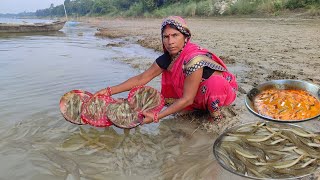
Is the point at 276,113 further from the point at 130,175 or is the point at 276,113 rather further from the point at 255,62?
the point at 255,62

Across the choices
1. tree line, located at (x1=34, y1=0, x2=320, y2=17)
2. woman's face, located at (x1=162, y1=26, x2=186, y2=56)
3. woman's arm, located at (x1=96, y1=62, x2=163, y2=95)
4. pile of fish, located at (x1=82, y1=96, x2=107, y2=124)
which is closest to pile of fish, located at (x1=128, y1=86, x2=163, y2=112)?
woman's arm, located at (x1=96, y1=62, x2=163, y2=95)

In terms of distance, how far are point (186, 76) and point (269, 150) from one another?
3.28ft

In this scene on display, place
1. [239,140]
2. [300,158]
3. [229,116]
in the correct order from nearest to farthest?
1. [300,158]
2. [239,140]
3. [229,116]

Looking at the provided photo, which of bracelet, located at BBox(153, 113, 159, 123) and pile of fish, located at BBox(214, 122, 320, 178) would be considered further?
bracelet, located at BBox(153, 113, 159, 123)

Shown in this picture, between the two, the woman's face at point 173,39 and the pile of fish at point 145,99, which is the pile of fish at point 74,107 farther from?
the woman's face at point 173,39

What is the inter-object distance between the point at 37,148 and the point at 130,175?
3.64 ft

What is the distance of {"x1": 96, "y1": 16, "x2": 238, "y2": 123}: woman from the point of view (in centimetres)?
285

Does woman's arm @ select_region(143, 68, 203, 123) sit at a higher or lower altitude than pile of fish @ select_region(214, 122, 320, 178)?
higher

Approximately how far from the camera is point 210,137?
3.03 meters

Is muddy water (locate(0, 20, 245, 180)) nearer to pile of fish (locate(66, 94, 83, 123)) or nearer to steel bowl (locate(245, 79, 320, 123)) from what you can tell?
pile of fish (locate(66, 94, 83, 123))

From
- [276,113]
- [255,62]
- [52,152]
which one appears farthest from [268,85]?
[255,62]

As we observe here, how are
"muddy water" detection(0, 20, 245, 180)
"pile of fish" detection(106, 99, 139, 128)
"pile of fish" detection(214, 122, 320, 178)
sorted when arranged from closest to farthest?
"pile of fish" detection(214, 122, 320, 178), "muddy water" detection(0, 20, 245, 180), "pile of fish" detection(106, 99, 139, 128)

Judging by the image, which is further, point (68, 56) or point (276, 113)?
point (68, 56)

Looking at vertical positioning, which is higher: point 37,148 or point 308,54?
point 308,54
